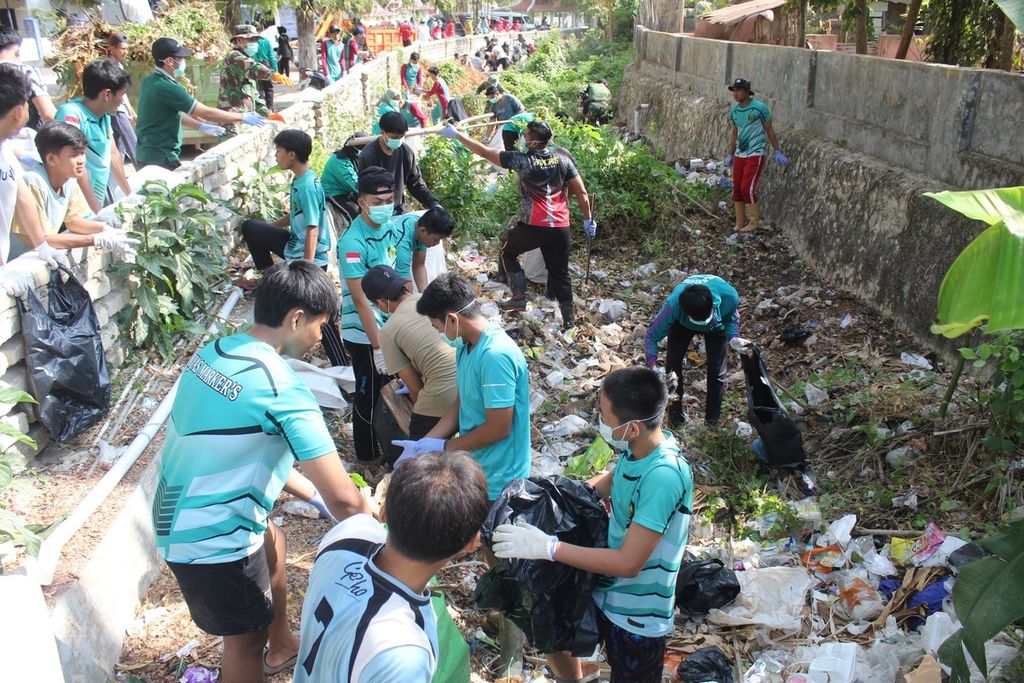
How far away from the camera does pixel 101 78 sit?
5.46 m

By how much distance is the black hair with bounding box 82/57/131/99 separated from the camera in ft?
17.9

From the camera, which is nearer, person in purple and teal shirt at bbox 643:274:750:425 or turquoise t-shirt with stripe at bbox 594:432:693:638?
turquoise t-shirt with stripe at bbox 594:432:693:638

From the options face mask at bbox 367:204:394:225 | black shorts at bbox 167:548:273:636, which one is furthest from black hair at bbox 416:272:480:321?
face mask at bbox 367:204:394:225

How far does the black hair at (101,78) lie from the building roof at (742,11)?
11.5 m

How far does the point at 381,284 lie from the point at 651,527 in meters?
2.31

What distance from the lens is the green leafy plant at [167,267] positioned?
5066 millimetres

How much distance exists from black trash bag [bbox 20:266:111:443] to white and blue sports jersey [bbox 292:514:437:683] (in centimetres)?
278

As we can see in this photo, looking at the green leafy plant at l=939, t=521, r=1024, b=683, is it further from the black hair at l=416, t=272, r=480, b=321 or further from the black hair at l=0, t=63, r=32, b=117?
the black hair at l=0, t=63, r=32, b=117

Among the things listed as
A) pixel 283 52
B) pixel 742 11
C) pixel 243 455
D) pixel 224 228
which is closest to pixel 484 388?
pixel 243 455

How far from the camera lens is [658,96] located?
15.8 meters

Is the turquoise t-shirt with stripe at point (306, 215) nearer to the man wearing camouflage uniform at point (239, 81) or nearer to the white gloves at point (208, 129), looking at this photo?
the white gloves at point (208, 129)

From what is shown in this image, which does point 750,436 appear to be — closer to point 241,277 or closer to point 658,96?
point 241,277

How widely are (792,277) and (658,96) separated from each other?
8.97 meters

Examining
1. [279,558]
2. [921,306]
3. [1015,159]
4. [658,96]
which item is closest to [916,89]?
[1015,159]
